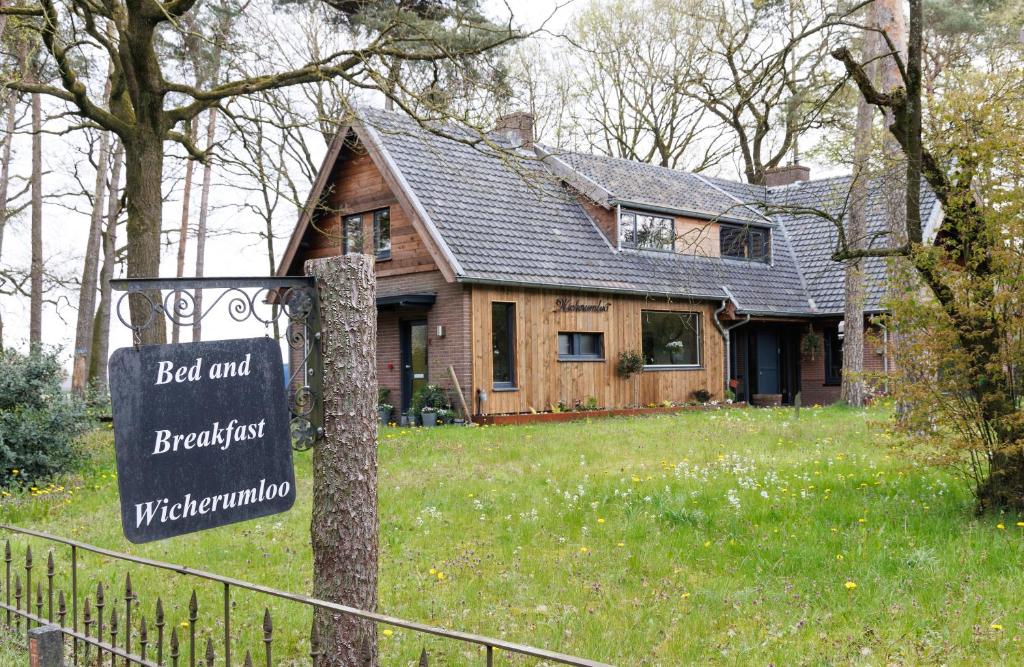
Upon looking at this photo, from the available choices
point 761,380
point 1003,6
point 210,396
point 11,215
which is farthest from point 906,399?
point 11,215

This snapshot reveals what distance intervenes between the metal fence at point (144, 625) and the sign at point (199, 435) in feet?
1.38

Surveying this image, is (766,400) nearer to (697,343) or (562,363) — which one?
(697,343)

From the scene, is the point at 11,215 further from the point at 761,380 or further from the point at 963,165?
the point at 963,165

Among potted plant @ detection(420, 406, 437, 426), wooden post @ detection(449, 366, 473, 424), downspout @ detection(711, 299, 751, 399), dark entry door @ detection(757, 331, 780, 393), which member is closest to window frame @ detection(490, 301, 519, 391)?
wooden post @ detection(449, 366, 473, 424)

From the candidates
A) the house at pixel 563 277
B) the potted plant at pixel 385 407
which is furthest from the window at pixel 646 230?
the potted plant at pixel 385 407

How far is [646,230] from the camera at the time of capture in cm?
2464

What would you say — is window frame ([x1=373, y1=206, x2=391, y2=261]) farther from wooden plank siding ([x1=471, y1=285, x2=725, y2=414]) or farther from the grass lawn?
the grass lawn

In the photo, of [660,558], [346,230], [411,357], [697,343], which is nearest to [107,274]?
[346,230]

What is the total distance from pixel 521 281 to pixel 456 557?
12.7 m

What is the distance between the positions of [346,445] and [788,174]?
98.3 ft

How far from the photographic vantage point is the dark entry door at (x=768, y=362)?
27344mm

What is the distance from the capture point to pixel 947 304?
→ 826 centimetres

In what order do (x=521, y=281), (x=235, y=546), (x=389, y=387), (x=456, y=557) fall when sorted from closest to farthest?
1. (x=456, y=557)
2. (x=235, y=546)
3. (x=521, y=281)
4. (x=389, y=387)

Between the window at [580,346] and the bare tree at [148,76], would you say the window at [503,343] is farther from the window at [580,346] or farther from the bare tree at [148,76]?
the bare tree at [148,76]
